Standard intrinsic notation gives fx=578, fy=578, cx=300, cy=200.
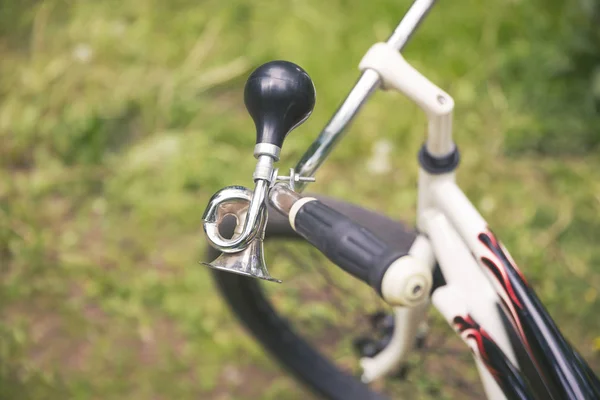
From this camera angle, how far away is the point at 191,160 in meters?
2.06

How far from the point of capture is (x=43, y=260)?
187 cm

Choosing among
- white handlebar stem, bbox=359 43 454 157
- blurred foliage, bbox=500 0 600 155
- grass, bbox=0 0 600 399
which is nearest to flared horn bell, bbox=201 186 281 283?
white handlebar stem, bbox=359 43 454 157

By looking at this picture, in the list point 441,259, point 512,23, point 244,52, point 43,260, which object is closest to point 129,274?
point 43,260

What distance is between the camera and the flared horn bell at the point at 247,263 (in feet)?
2.03

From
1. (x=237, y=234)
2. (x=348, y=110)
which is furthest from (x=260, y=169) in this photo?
(x=348, y=110)

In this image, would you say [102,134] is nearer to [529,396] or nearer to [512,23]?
[512,23]

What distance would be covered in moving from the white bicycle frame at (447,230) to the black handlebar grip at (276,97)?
0.21m

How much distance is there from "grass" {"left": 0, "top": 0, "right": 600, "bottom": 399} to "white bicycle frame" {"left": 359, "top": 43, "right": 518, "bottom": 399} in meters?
0.75

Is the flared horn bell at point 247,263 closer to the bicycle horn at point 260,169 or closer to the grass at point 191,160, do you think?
the bicycle horn at point 260,169

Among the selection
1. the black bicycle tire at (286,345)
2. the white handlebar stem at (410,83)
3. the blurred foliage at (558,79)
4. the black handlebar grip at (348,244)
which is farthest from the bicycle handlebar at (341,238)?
the blurred foliage at (558,79)

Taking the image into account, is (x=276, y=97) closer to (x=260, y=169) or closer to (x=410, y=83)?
(x=260, y=169)

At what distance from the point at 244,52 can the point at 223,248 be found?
1.88 m

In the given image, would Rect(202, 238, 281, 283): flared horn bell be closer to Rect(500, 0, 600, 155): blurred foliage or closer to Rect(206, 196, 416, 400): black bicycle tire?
Rect(206, 196, 416, 400): black bicycle tire

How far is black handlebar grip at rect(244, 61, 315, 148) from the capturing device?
656mm
